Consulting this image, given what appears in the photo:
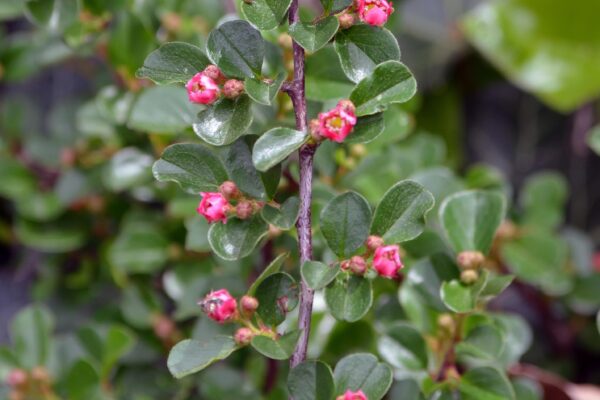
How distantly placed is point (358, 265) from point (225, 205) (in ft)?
0.40

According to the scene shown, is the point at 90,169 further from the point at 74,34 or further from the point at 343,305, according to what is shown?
the point at 343,305

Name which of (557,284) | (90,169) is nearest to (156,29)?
(90,169)

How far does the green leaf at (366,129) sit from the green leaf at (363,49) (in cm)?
3

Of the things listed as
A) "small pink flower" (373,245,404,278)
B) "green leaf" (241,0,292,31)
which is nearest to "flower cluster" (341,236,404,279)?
"small pink flower" (373,245,404,278)

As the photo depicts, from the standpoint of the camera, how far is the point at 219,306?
68 centimetres

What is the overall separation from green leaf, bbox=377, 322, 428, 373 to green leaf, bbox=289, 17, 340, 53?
362mm

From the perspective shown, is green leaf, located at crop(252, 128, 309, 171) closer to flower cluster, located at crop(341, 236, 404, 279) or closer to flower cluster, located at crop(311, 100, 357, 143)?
flower cluster, located at crop(311, 100, 357, 143)

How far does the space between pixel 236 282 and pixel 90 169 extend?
40 centimetres

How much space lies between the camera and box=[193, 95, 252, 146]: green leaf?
2.14 ft

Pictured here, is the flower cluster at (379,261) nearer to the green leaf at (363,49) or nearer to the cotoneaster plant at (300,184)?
the cotoneaster plant at (300,184)

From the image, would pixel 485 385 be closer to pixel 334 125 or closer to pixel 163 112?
pixel 334 125

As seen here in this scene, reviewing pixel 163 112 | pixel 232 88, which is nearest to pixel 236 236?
pixel 232 88

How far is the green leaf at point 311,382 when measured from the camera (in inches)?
26.1

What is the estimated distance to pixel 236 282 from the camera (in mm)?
966
